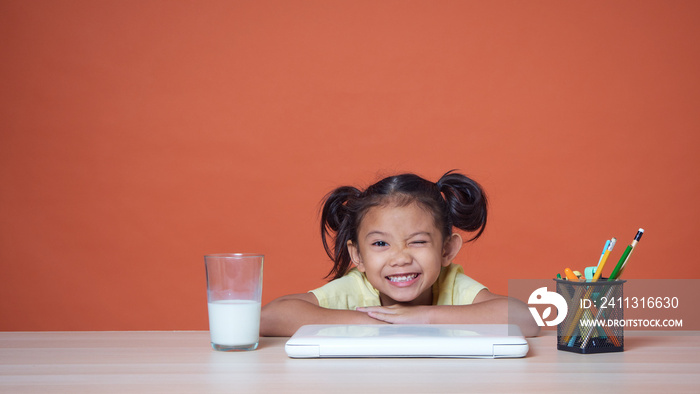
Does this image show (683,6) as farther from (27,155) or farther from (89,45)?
(27,155)

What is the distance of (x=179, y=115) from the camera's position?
2.55 meters

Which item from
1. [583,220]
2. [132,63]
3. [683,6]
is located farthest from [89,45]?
[683,6]

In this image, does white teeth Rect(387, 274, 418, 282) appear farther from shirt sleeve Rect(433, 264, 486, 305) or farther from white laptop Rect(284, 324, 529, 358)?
white laptop Rect(284, 324, 529, 358)

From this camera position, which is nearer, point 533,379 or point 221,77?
point 533,379

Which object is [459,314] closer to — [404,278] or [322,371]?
[404,278]

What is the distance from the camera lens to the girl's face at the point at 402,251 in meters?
1.23

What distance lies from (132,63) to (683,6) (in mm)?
2035

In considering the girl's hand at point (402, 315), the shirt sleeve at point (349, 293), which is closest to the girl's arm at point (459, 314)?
the girl's hand at point (402, 315)

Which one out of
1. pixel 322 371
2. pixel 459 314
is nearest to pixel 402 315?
pixel 459 314

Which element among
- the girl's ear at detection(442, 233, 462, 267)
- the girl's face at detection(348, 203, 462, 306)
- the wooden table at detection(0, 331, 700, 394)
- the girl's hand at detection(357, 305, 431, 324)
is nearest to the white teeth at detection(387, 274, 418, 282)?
the girl's face at detection(348, 203, 462, 306)

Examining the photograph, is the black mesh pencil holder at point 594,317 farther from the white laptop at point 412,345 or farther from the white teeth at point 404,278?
the white teeth at point 404,278

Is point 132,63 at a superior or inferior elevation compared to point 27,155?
superior

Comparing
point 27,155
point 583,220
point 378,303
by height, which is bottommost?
point 378,303

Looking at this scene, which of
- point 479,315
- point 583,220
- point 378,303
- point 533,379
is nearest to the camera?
point 533,379
